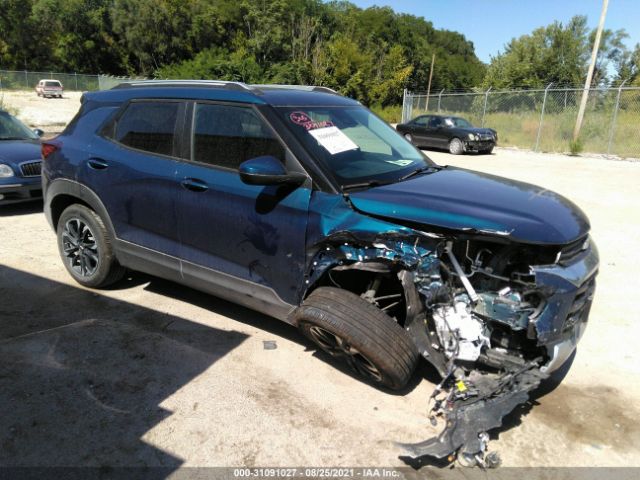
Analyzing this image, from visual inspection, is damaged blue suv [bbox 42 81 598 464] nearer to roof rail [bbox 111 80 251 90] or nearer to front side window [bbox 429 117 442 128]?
roof rail [bbox 111 80 251 90]

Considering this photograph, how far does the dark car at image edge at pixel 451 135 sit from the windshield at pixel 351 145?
13.7 m

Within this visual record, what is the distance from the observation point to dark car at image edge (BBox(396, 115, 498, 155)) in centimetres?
1783

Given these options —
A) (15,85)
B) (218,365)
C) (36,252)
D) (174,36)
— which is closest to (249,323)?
(218,365)

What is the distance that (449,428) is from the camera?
2.63 m

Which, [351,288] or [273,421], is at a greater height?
[351,288]

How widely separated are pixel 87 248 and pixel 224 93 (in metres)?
2.07

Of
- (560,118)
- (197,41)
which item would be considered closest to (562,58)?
(560,118)

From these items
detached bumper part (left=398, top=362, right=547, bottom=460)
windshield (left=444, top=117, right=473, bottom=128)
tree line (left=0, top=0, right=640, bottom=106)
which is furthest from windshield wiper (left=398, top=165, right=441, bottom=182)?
A: tree line (left=0, top=0, right=640, bottom=106)

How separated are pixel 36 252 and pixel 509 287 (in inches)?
205

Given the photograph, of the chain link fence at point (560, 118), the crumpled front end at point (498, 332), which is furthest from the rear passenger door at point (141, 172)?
the chain link fence at point (560, 118)

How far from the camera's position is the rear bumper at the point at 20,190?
7.07m

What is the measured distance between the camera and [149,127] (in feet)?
13.2

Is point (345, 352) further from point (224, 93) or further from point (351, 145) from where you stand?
point (224, 93)

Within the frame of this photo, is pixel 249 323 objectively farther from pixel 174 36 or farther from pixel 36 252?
pixel 174 36
